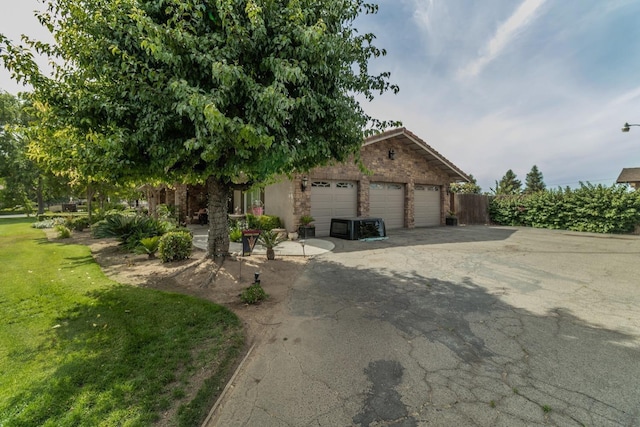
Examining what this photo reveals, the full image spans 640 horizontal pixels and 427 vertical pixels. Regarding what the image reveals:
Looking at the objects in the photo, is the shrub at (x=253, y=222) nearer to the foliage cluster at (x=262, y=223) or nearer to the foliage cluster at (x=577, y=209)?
the foliage cluster at (x=262, y=223)

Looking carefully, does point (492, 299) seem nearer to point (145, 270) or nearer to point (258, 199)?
point (145, 270)

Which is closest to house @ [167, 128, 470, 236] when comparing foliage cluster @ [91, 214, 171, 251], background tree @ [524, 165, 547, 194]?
foliage cluster @ [91, 214, 171, 251]

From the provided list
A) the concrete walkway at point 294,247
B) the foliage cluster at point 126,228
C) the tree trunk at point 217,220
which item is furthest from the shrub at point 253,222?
the tree trunk at point 217,220

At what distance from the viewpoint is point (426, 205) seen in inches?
645

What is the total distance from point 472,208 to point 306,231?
13707mm

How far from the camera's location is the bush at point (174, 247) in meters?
7.00

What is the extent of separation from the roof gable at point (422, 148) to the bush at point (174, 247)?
8.73m

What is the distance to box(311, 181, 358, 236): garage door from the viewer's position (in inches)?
470

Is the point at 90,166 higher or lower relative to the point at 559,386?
higher

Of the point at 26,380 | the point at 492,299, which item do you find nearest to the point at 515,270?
the point at 492,299

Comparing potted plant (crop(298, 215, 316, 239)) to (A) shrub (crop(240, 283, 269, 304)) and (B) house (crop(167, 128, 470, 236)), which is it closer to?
(B) house (crop(167, 128, 470, 236))

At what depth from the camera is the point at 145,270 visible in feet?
21.3

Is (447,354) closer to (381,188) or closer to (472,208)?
(381,188)

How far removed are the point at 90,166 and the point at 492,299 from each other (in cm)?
725
